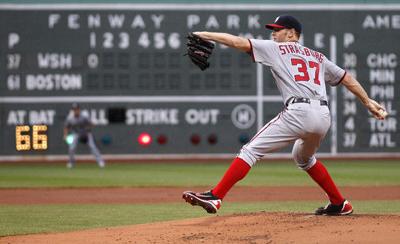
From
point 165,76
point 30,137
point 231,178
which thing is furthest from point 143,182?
point 231,178

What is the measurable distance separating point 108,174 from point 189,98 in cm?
347

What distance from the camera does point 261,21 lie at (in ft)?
64.2

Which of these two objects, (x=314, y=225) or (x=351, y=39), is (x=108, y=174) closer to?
(x=351, y=39)

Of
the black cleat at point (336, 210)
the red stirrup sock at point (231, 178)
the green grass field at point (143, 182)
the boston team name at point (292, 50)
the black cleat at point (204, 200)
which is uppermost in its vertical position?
the boston team name at point (292, 50)

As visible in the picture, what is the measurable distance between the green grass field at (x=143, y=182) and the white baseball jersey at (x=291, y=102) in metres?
1.85

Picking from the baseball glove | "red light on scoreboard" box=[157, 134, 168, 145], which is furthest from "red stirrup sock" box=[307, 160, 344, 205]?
"red light on scoreboard" box=[157, 134, 168, 145]

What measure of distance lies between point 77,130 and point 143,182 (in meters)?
4.23

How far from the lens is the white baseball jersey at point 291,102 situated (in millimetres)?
6930

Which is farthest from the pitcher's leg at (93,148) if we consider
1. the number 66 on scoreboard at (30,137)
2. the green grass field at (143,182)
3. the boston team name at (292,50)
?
the boston team name at (292,50)

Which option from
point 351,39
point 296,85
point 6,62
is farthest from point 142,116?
point 296,85

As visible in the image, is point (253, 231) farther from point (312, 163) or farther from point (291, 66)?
point (291, 66)

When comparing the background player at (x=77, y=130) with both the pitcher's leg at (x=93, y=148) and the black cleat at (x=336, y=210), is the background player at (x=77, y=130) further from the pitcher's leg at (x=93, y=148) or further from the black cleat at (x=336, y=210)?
the black cleat at (x=336, y=210)

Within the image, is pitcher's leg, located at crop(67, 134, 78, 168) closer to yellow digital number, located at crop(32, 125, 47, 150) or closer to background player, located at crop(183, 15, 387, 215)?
yellow digital number, located at crop(32, 125, 47, 150)

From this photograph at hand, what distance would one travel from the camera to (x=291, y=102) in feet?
22.9
